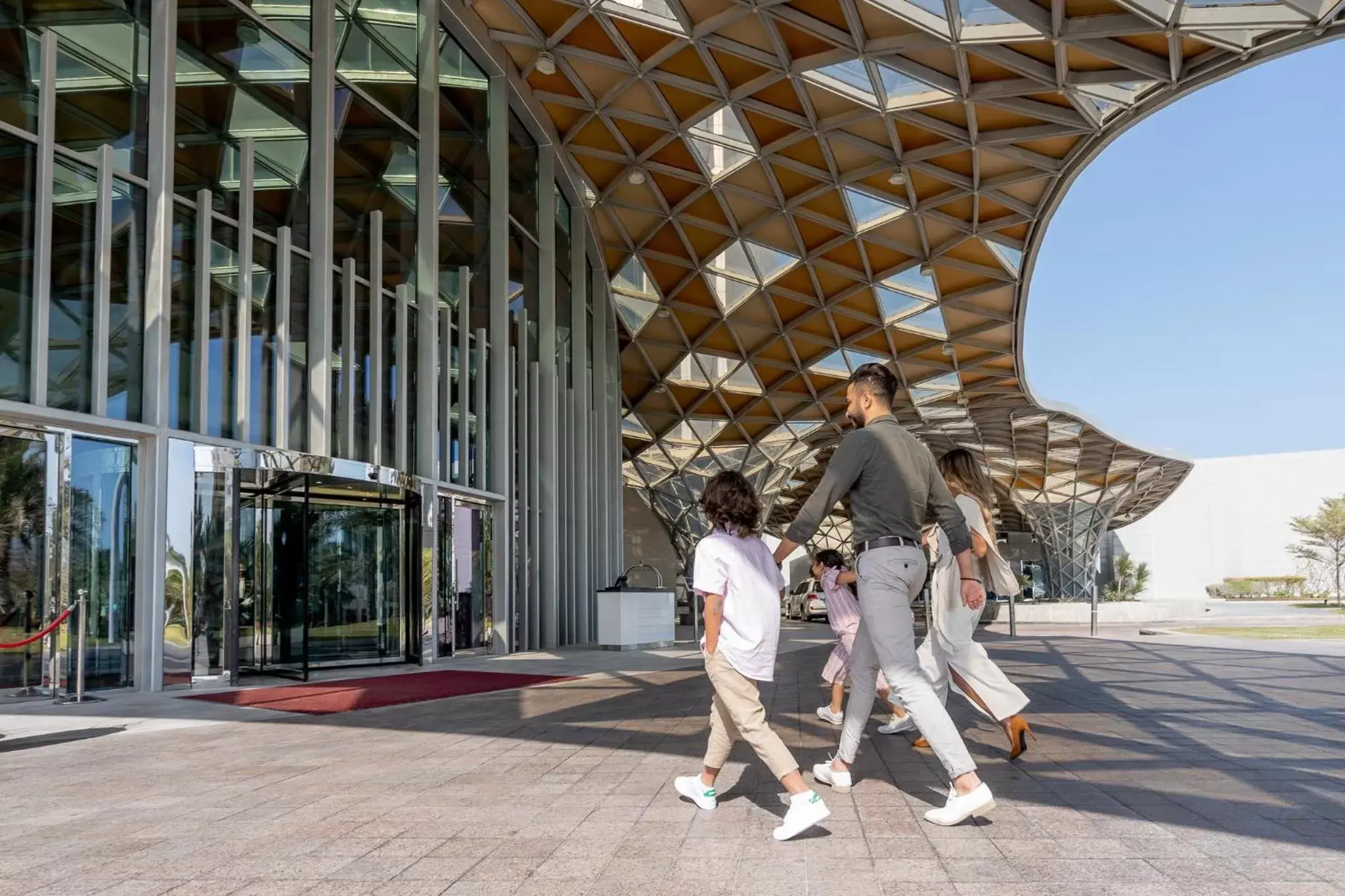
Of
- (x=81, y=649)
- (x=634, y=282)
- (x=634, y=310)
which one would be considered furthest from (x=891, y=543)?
(x=634, y=310)

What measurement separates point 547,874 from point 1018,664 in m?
10.8

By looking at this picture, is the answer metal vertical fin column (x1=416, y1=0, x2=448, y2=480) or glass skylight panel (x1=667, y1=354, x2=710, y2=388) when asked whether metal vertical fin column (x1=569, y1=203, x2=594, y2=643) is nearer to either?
metal vertical fin column (x1=416, y1=0, x2=448, y2=480)

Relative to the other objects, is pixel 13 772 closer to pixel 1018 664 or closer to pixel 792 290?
pixel 1018 664

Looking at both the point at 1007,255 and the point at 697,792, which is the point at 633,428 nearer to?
the point at 1007,255

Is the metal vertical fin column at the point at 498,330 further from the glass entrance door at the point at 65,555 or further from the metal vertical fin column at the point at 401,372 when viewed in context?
the glass entrance door at the point at 65,555

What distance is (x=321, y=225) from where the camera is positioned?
1291 cm

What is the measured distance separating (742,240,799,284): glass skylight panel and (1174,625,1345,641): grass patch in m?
12.5

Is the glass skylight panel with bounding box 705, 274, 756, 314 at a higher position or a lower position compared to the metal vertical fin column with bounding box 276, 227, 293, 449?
higher

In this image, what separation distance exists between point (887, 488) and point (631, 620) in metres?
13.7

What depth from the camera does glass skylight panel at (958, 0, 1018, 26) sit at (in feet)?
44.3

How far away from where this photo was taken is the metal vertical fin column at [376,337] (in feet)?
44.7

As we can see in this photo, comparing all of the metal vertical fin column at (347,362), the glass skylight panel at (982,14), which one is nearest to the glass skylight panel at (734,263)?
the glass skylight panel at (982,14)

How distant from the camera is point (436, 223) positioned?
1527cm

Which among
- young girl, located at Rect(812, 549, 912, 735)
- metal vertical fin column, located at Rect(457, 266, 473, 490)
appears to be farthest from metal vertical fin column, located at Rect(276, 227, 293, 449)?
young girl, located at Rect(812, 549, 912, 735)
